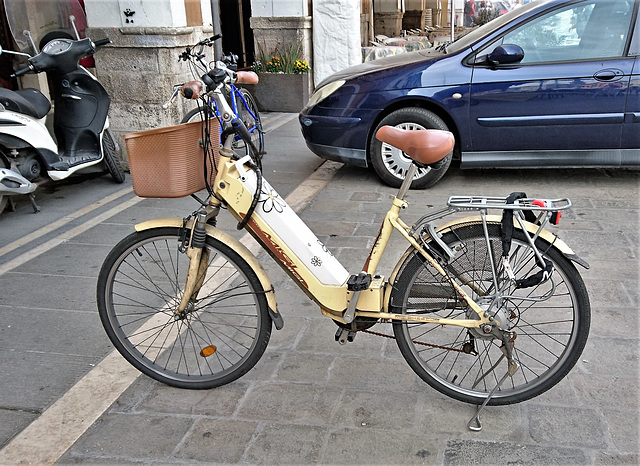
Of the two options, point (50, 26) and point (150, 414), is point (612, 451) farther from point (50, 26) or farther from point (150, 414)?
point (50, 26)

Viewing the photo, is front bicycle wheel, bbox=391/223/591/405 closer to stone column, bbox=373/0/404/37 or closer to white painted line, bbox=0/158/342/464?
white painted line, bbox=0/158/342/464

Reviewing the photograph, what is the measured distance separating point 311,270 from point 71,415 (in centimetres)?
124

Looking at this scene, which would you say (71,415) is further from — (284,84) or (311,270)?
(284,84)

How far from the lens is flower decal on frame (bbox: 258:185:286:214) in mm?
2820

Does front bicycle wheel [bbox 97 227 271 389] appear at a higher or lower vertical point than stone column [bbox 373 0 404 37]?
lower

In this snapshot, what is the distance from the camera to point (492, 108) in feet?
19.6

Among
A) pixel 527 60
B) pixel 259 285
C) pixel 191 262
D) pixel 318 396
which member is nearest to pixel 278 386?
pixel 318 396

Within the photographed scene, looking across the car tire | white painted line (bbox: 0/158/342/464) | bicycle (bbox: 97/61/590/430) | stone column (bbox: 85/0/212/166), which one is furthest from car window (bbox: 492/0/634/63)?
white painted line (bbox: 0/158/342/464)

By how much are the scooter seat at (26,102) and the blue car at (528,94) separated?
2777 mm

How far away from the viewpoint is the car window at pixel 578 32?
5.93 m

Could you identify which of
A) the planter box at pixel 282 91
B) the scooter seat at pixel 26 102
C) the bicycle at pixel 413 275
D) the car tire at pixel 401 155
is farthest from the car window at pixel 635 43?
the planter box at pixel 282 91

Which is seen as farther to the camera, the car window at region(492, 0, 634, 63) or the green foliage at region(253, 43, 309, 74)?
the green foliage at region(253, 43, 309, 74)

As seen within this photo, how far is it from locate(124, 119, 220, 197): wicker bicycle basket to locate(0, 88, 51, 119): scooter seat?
3.41 m

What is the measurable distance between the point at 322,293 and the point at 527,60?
13.4 feet
